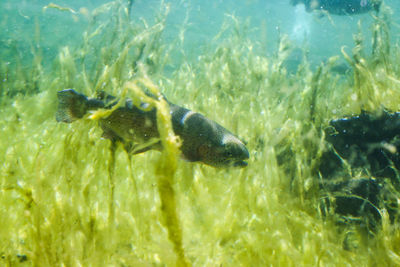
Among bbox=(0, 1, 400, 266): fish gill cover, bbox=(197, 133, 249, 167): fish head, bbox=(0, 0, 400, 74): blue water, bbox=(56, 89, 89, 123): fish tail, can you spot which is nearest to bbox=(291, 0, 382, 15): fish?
bbox=(0, 0, 400, 74): blue water

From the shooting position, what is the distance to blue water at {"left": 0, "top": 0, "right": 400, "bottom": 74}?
19.4 meters

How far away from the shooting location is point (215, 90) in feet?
23.5

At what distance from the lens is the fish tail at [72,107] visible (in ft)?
8.21

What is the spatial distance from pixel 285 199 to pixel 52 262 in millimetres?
2794

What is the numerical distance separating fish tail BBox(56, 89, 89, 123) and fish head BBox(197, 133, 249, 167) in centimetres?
118

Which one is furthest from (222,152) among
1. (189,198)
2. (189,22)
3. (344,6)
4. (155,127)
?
(189,22)

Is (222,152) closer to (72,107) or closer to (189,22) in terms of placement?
(72,107)

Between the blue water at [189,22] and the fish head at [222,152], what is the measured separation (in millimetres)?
6317

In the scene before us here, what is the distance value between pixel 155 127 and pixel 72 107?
32.7 inches

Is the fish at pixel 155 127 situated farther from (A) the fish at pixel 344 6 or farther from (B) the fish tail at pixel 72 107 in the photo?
(A) the fish at pixel 344 6

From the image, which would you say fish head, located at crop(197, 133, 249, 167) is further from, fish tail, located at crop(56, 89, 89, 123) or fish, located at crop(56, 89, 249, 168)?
fish tail, located at crop(56, 89, 89, 123)

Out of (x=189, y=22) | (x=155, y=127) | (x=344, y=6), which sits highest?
(x=344, y=6)

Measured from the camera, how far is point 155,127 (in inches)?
97.3

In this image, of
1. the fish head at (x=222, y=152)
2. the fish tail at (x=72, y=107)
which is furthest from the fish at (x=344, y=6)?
the fish tail at (x=72, y=107)
